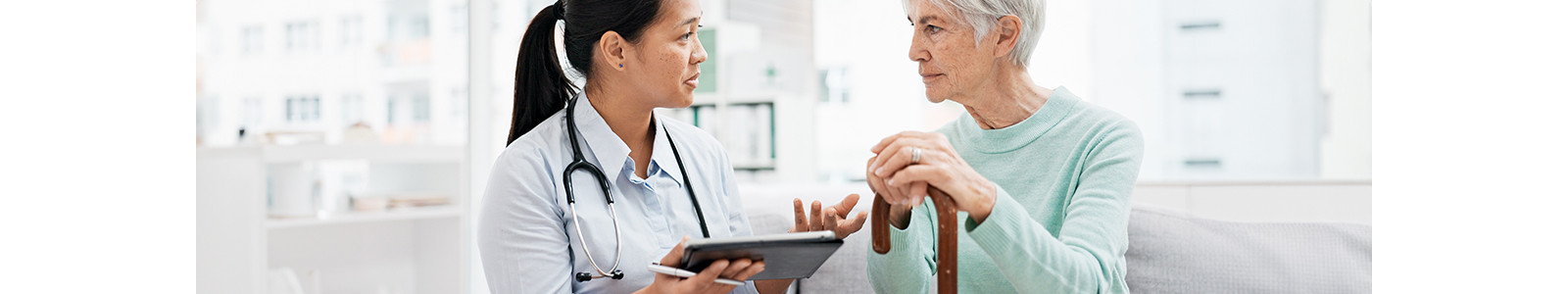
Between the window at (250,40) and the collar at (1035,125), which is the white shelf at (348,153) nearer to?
the window at (250,40)

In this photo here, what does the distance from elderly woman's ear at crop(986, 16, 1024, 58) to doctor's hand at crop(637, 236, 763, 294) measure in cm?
44

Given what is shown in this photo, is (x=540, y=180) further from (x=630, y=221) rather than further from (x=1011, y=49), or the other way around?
(x=1011, y=49)

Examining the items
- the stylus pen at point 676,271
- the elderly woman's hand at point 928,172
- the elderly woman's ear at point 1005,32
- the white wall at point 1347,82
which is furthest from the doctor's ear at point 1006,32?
the white wall at point 1347,82

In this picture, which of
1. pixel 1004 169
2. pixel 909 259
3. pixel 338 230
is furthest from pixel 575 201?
pixel 338 230

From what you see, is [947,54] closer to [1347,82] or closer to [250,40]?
[1347,82]

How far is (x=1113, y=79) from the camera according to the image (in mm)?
4262

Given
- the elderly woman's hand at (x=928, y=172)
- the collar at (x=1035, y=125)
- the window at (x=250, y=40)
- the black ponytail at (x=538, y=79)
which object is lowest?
the elderly woman's hand at (x=928, y=172)

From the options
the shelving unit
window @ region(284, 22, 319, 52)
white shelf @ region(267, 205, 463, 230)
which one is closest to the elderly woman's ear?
the shelving unit

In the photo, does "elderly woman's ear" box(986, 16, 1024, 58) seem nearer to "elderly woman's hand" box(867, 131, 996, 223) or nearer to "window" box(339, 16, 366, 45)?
"elderly woman's hand" box(867, 131, 996, 223)

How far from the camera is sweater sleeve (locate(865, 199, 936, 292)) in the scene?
142 cm

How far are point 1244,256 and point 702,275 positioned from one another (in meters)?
1.08

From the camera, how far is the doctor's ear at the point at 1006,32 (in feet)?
4.37

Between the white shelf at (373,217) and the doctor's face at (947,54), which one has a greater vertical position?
the doctor's face at (947,54)
